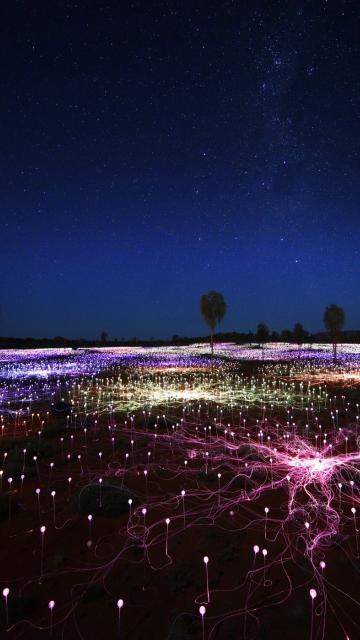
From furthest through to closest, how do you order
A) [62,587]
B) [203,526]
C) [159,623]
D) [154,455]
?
1. [154,455]
2. [203,526]
3. [62,587]
4. [159,623]

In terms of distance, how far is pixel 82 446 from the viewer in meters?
10.5

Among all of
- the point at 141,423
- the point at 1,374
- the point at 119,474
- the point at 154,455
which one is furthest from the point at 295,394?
the point at 1,374

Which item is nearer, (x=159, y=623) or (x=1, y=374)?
(x=159, y=623)

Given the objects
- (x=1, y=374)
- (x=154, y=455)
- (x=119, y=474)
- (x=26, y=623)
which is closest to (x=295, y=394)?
(x=154, y=455)

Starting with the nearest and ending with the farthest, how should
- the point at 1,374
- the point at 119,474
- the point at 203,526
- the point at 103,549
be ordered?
the point at 103,549 < the point at 203,526 < the point at 119,474 < the point at 1,374

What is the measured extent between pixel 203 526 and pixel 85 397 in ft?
41.1

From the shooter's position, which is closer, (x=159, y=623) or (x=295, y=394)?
(x=159, y=623)

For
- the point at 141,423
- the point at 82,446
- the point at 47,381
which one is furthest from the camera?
the point at 47,381

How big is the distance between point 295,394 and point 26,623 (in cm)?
1552

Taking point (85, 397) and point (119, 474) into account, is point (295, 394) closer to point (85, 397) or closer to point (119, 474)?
point (85, 397)

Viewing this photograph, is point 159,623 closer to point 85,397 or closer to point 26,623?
point 26,623

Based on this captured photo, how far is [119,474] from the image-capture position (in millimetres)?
8398

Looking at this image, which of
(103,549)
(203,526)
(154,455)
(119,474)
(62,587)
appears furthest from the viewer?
(154,455)

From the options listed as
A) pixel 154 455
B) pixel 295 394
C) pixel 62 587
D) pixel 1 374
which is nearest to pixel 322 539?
pixel 62 587
